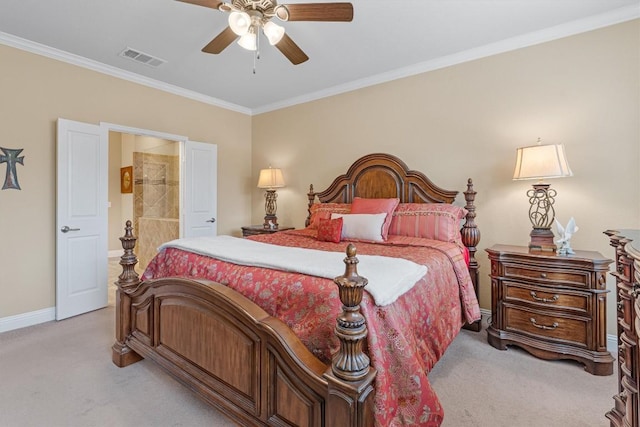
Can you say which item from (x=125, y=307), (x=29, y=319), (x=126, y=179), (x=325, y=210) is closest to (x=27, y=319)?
(x=29, y=319)

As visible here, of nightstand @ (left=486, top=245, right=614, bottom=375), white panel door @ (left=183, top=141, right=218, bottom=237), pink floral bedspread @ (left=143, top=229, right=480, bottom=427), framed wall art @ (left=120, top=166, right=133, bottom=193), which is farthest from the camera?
framed wall art @ (left=120, top=166, right=133, bottom=193)

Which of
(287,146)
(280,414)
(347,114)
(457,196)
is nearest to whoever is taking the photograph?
(280,414)

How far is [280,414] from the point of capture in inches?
53.7

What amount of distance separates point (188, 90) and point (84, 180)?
5.99ft

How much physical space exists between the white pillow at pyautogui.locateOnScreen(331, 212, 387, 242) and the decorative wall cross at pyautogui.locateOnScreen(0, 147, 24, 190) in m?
3.25

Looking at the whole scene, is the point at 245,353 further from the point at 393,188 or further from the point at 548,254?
the point at 393,188

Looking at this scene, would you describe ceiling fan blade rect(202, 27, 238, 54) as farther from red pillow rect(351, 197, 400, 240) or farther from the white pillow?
red pillow rect(351, 197, 400, 240)

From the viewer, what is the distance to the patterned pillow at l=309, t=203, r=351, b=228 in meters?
3.52

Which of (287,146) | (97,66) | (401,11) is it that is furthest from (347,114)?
(97,66)

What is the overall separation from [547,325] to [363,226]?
1629 mm

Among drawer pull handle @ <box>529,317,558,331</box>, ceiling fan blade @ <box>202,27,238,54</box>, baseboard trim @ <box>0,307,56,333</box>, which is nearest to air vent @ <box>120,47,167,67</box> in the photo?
ceiling fan blade @ <box>202,27,238,54</box>

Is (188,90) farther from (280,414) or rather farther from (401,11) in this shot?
(280,414)

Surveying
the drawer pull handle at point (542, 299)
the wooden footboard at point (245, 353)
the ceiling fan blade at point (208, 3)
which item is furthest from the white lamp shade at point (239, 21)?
the drawer pull handle at point (542, 299)

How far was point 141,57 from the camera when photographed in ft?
10.9
